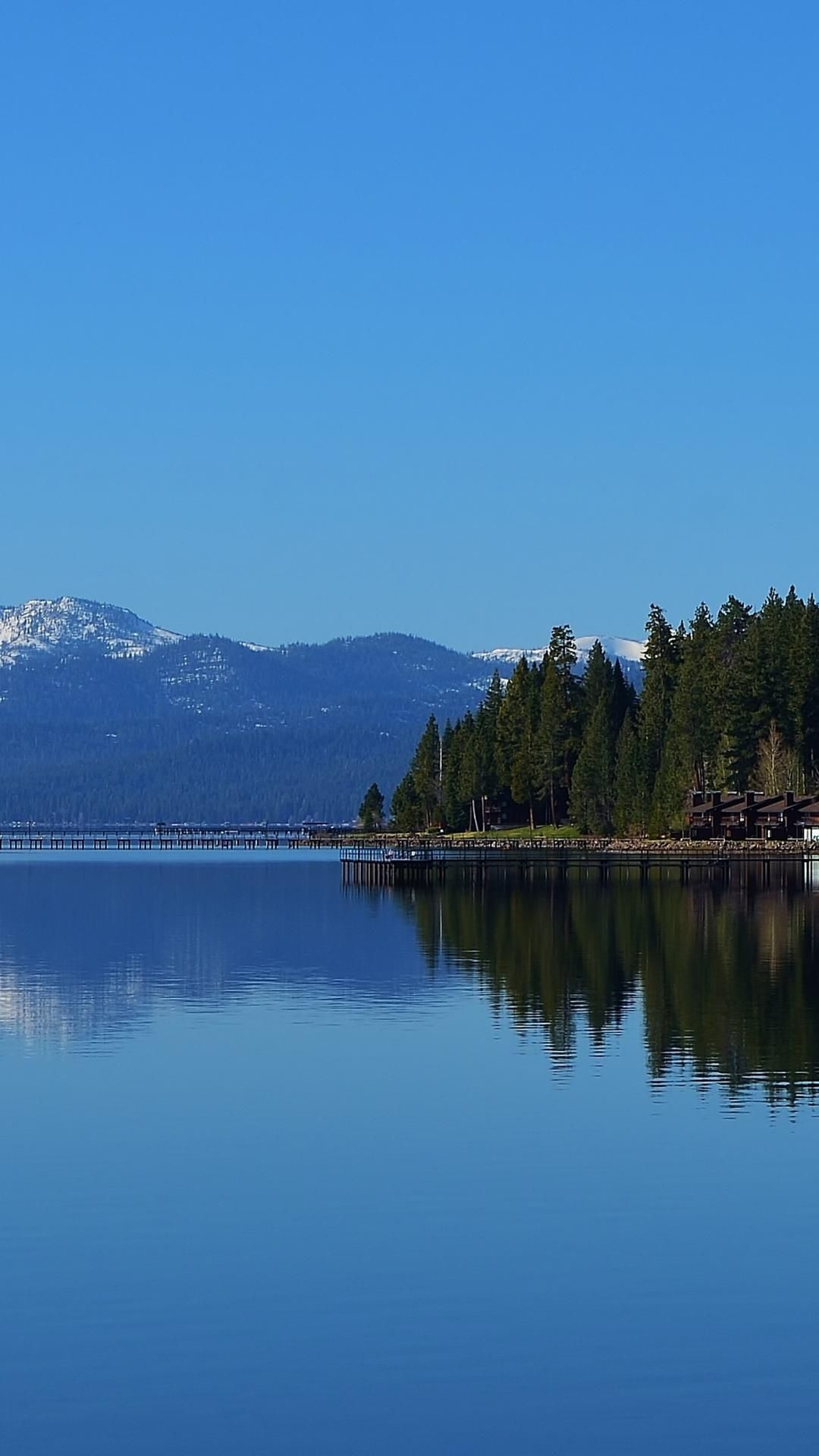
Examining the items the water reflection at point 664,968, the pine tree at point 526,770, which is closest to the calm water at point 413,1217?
the water reflection at point 664,968

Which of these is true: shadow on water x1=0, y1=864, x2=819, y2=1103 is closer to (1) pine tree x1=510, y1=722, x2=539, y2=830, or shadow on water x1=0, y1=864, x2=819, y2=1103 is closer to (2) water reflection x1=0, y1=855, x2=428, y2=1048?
(2) water reflection x1=0, y1=855, x2=428, y2=1048

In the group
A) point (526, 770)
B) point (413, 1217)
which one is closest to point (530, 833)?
point (526, 770)

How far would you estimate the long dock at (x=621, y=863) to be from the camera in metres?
130

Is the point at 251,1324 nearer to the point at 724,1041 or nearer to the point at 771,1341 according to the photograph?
the point at 771,1341

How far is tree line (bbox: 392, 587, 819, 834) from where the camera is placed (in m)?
156

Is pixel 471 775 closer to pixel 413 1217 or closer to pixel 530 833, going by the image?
pixel 530 833

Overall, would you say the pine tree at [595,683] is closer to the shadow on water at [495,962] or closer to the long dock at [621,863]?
the long dock at [621,863]

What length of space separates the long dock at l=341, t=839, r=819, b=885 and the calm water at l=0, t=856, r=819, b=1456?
235ft

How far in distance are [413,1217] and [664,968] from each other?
111 feet

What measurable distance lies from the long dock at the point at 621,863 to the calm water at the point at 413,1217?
71587mm

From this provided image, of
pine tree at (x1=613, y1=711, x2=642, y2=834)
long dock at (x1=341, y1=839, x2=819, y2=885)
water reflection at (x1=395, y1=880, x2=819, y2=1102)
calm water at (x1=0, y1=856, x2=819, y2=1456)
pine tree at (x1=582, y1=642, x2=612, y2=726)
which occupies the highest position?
pine tree at (x1=582, y1=642, x2=612, y2=726)

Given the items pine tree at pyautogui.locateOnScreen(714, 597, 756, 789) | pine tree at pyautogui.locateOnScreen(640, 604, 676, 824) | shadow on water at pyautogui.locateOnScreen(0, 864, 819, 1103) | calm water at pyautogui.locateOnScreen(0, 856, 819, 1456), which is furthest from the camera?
pine tree at pyautogui.locateOnScreen(640, 604, 676, 824)

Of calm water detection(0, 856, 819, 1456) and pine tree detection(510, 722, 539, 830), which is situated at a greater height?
pine tree detection(510, 722, 539, 830)

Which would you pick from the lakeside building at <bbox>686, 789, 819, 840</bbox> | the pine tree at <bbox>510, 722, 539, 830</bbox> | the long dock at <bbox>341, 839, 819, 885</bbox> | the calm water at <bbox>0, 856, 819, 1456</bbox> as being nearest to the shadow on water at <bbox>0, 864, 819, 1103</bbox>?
the calm water at <bbox>0, 856, 819, 1456</bbox>
